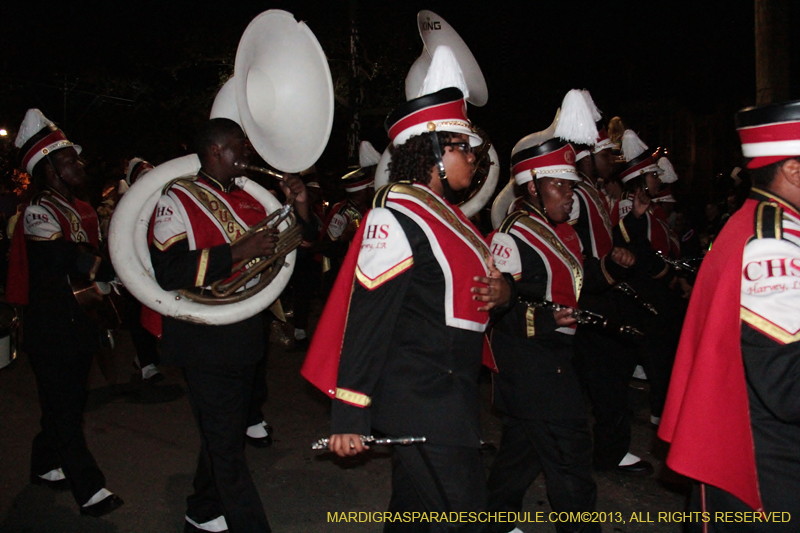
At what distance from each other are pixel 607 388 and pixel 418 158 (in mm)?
2730

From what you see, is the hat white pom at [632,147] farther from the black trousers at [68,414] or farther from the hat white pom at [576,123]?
the black trousers at [68,414]

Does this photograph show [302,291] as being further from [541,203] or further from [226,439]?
[226,439]

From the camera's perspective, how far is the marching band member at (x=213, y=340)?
3467 millimetres

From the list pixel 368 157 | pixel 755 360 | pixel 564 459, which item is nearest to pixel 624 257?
pixel 564 459

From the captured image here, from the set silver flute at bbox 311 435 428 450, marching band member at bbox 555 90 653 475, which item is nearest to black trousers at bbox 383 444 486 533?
silver flute at bbox 311 435 428 450

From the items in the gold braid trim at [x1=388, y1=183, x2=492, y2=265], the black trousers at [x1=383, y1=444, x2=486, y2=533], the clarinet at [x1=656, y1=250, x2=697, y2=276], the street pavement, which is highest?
the gold braid trim at [x1=388, y1=183, x2=492, y2=265]

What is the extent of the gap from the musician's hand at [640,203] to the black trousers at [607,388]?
3.52 ft

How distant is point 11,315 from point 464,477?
2.71m

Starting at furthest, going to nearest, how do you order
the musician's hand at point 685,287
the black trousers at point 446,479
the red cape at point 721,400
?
the musician's hand at point 685,287 < the black trousers at point 446,479 < the red cape at point 721,400

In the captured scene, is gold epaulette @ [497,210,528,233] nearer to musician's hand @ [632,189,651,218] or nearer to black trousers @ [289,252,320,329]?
musician's hand @ [632,189,651,218]

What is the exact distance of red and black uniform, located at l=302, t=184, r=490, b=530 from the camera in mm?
2600

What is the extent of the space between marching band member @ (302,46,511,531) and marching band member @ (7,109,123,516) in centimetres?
221

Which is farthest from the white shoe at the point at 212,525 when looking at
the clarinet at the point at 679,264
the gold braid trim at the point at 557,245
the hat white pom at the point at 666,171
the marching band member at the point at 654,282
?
the hat white pom at the point at 666,171

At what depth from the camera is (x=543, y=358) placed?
3.65m
